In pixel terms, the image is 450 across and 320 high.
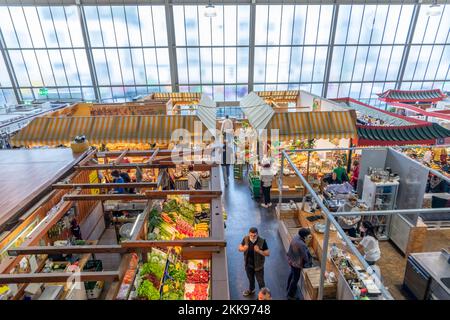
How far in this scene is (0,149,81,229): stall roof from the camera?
3.64 metres

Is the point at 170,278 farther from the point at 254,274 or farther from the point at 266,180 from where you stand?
the point at 266,180

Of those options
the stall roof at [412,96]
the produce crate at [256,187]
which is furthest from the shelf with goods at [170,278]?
the stall roof at [412,96]

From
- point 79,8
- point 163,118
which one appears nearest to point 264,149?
point 163,118

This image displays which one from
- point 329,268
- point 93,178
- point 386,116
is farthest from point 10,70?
point 386,116

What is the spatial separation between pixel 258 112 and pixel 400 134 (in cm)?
557

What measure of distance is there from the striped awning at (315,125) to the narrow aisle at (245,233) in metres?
2.74

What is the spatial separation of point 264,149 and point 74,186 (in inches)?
316

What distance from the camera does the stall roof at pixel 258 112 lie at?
10.4 m

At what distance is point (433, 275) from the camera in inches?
193

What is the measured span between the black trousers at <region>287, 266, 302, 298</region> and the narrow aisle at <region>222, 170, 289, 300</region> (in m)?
0.19

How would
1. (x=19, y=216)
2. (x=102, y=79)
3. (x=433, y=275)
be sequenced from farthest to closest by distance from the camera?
1. (x=102, y=79)
2. (x=433, y=275)
3. (x=19, y=216)

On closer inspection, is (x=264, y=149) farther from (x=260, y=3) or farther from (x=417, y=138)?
(x=260, y=3)

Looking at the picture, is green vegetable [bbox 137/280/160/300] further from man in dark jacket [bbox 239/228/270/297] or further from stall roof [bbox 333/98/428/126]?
stall roof [bbox 333/98/428/126]
